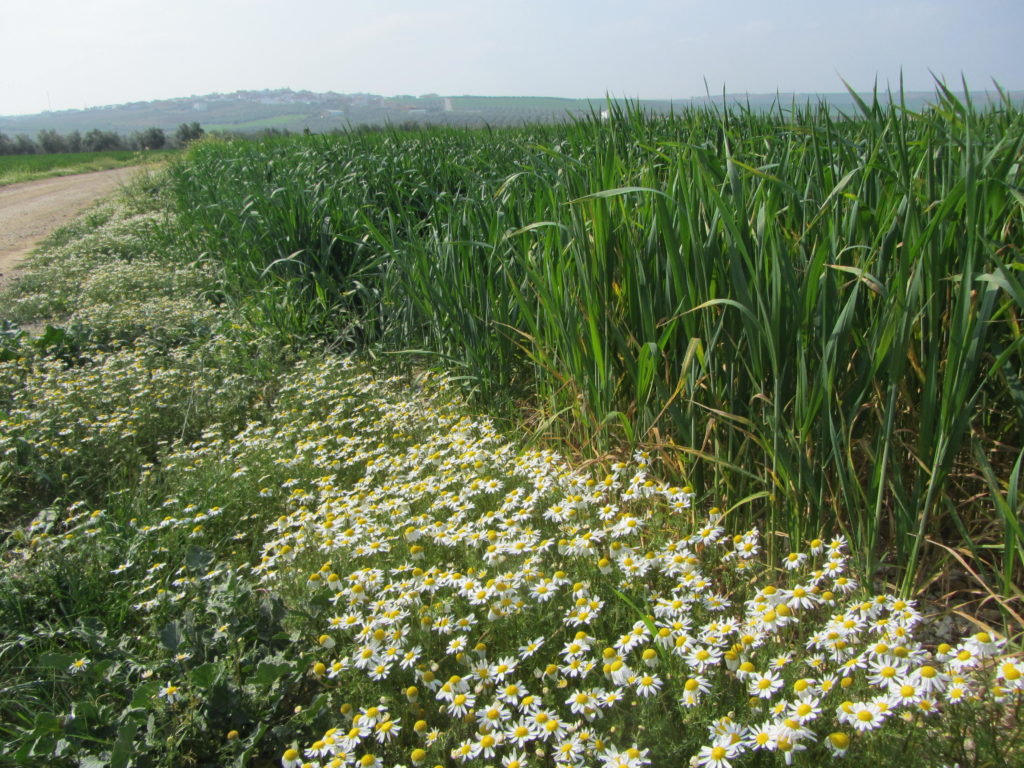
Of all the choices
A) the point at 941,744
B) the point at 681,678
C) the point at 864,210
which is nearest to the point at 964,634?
the point at 941,744

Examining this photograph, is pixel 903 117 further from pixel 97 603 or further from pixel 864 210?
pixel 97 603

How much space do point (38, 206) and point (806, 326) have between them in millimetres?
20376

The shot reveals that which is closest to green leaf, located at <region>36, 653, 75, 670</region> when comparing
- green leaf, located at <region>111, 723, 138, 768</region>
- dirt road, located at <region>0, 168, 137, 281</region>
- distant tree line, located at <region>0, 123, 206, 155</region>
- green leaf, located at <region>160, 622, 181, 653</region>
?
green leaf, located at <region>160, 622, 181, 653</region>

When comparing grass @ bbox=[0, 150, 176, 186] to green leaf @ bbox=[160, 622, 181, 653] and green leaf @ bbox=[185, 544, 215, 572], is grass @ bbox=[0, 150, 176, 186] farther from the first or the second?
green leaf @ bbox=[160, 622, 181, 653]

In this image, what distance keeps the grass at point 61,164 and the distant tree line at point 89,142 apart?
1316cm

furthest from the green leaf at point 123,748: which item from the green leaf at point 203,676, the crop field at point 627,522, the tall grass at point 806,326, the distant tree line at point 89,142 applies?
the distant tree line at point 89,142

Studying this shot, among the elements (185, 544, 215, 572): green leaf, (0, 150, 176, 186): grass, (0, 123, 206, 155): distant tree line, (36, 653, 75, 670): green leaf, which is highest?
(0, 123, 206, 155): distant tree line

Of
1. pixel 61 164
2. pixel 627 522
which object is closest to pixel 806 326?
pixel 627 522

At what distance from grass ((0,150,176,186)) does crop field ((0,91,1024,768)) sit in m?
25.8

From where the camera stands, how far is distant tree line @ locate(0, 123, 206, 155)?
1861 inches

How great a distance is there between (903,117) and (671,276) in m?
1.06

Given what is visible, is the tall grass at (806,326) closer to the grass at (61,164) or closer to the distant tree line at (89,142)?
the grass at (61,164)

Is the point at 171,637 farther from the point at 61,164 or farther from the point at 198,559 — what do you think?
the point at 61,164

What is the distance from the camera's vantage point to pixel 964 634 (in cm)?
208
